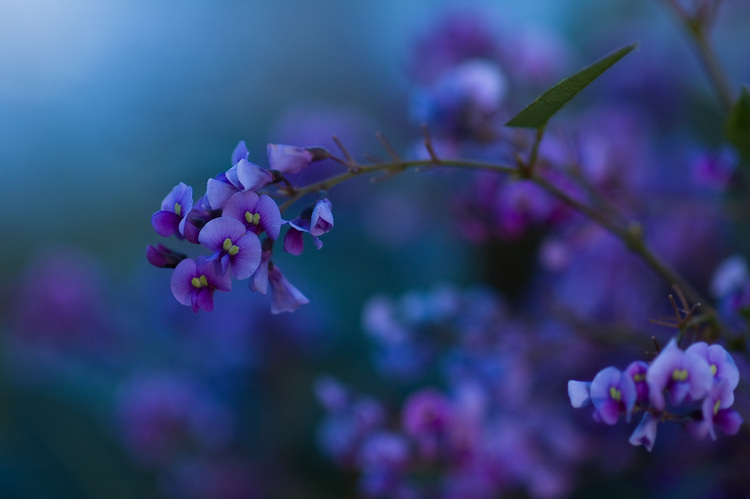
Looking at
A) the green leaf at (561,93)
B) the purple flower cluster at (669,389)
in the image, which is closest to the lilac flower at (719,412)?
the purple flower cluster at (669,389)

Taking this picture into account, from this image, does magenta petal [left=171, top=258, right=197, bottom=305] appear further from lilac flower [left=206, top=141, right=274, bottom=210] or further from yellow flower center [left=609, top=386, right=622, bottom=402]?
yellow flower center [left=609, top=386, right=622, bottom=402]

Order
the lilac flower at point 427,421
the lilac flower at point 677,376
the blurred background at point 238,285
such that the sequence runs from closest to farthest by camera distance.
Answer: the lilac flower at point 677,376
the lilac flower at point 427,421
the blurred background at point 238,285

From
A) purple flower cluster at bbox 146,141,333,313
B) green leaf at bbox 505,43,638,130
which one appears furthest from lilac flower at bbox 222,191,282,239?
green leaf at bbox 505,43,638,130

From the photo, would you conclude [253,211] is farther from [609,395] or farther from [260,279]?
[609,395]

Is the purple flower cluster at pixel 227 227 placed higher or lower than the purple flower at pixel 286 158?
lower

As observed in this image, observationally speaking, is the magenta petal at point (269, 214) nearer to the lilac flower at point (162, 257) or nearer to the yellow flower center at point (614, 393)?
the lilac flower at point (162, 257)

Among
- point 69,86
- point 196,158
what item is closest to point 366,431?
point 196,158
